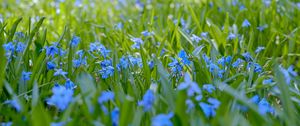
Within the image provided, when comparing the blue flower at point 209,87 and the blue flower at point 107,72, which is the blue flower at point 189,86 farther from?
the blue flower at point 107,72

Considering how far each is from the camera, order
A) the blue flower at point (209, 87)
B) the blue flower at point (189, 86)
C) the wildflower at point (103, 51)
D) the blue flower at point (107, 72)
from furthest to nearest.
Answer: the wildflower at point (103, 51) < the blue flower at point (107, 72) < the blue flower at point (209, 87) < the blue flower at point (189, 86)

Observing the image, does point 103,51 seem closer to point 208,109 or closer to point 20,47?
point 20,47

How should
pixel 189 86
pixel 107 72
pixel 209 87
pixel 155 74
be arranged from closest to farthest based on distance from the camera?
1. pixel 189 86
2. pixel 209 87
3. pixel 107 72
4. pixel 155 74

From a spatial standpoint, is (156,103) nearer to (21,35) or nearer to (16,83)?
(16,83)

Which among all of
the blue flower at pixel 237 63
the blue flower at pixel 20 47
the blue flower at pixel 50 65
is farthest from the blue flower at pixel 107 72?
the blue flower at pixel 237 63

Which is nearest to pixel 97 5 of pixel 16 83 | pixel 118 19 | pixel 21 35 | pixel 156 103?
pixel 118 19

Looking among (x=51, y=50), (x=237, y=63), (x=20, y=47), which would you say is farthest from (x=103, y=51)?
(x=237, y=63)

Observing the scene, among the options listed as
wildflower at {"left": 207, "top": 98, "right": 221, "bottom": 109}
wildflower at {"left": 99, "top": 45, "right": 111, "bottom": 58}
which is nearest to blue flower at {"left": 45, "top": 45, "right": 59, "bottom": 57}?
wildflower at {"left": 99, "top": 45, "right": 111, "bottom": 58}

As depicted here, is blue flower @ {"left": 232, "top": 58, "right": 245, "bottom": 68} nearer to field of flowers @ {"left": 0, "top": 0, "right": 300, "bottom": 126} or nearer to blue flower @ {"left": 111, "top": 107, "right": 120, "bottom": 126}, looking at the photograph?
field of flowers @ {"left": 0, "top": 0, "right": 300, "bottom": 126}
